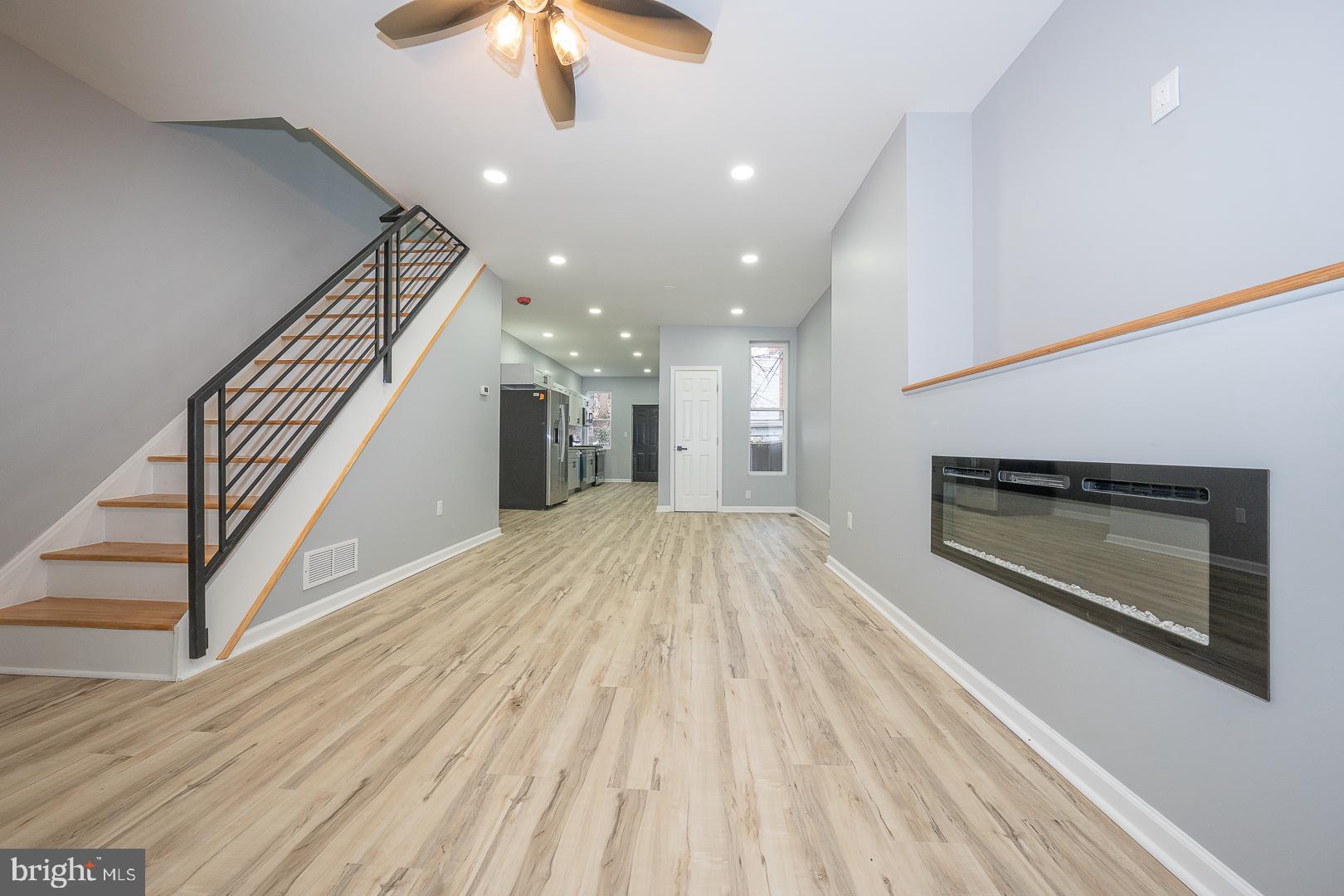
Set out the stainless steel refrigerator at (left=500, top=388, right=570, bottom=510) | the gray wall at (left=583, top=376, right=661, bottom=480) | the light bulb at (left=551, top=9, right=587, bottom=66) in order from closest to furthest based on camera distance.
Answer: the light bulb at (left=551, top=9, right=587, bottom=66) < the stainless steel refrigerator at (left=500, top=388, right=570, bottom=510) < the gray wall at (left=583, top=376, right=661, bottom=480)

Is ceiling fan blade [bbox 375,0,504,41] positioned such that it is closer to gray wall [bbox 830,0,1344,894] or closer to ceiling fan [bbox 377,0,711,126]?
ceiling fan [bbox 377,0,711,126]

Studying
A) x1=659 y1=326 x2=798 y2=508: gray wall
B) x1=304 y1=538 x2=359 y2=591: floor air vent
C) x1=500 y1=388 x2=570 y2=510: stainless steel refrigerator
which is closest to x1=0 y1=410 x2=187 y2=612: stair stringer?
x1=304 y1=538 x2=359 y2=591: floor air vent

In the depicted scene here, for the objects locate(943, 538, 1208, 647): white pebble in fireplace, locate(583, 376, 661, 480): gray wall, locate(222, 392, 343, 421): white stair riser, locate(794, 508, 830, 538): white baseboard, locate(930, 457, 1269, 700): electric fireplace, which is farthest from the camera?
locate(583, 376, 661, 480): gray wall

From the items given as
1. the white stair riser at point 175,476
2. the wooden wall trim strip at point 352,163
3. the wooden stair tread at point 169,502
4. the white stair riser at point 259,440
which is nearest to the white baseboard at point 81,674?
the wooden stair tread at point 169,502

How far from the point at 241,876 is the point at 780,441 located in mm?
6167

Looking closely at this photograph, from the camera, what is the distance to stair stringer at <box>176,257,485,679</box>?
6.24ft

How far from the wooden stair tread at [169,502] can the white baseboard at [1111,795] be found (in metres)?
3.09

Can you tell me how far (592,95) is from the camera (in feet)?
7.25

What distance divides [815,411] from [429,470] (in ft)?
13.5

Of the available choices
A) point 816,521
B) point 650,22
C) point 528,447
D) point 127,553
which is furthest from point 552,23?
point 528,447

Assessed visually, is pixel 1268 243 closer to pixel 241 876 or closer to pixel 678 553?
pixel 241 876

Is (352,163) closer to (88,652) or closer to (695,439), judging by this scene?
(88,652)

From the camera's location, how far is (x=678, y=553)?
397cm

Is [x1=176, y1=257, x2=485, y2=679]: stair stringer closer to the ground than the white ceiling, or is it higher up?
closer to the ground
